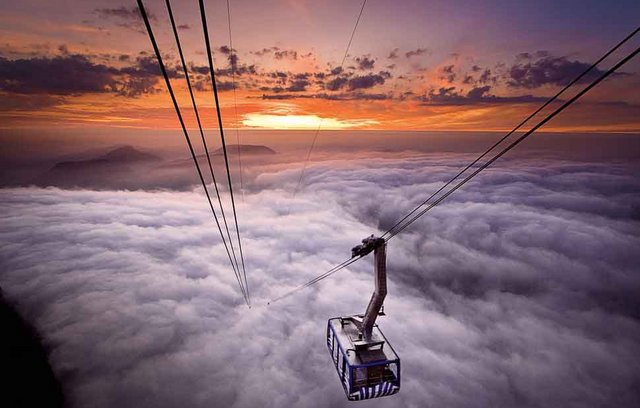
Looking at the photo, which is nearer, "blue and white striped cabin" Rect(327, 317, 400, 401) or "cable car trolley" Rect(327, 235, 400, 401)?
"blue and white striped cabin" Rect(327, 317, 400, 401)

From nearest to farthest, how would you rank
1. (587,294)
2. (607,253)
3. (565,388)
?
(565,388)
(587,294)
(607,253)

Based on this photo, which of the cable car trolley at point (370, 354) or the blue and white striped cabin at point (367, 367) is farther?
the cable car trolley at point (370, 354)

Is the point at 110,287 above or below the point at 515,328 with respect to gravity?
above

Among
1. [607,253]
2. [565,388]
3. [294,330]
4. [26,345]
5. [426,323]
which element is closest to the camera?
[26,345]

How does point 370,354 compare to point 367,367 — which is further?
point 370,354

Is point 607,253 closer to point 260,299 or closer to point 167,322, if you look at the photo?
point 260,299

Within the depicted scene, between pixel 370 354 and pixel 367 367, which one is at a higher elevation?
pixel 370 354

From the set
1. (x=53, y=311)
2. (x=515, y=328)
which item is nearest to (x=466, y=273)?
(x=515, y=328)

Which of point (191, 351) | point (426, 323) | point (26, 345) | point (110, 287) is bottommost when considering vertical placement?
point (426, 323)
